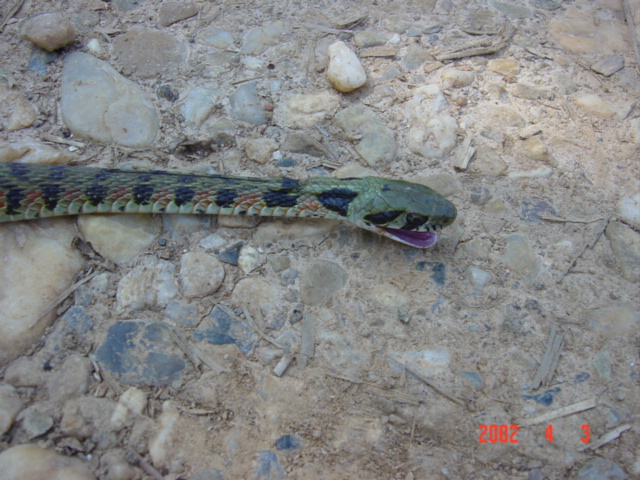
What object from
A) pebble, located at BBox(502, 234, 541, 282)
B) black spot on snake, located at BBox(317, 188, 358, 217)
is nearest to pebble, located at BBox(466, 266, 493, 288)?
pebble, located at BBox(502, 234, 541, 282)

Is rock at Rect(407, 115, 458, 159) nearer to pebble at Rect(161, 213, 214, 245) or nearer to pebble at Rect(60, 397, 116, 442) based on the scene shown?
pebble at Rect(161, 213, 214, 245)

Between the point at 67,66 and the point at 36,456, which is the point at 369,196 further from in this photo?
the point at 67,66

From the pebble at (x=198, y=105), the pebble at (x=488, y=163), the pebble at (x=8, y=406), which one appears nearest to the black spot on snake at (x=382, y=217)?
the pebble at (x=488, y=163)

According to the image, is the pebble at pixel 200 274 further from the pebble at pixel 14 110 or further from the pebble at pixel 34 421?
the pebble at pixel 14 110

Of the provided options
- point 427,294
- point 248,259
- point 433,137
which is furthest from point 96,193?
point 433,137

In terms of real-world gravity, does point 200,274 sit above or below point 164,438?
above

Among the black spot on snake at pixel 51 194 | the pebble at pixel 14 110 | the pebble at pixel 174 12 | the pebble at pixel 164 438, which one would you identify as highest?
the pebble at pixel 174 12

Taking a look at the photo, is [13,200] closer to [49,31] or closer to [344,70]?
[49,31]
